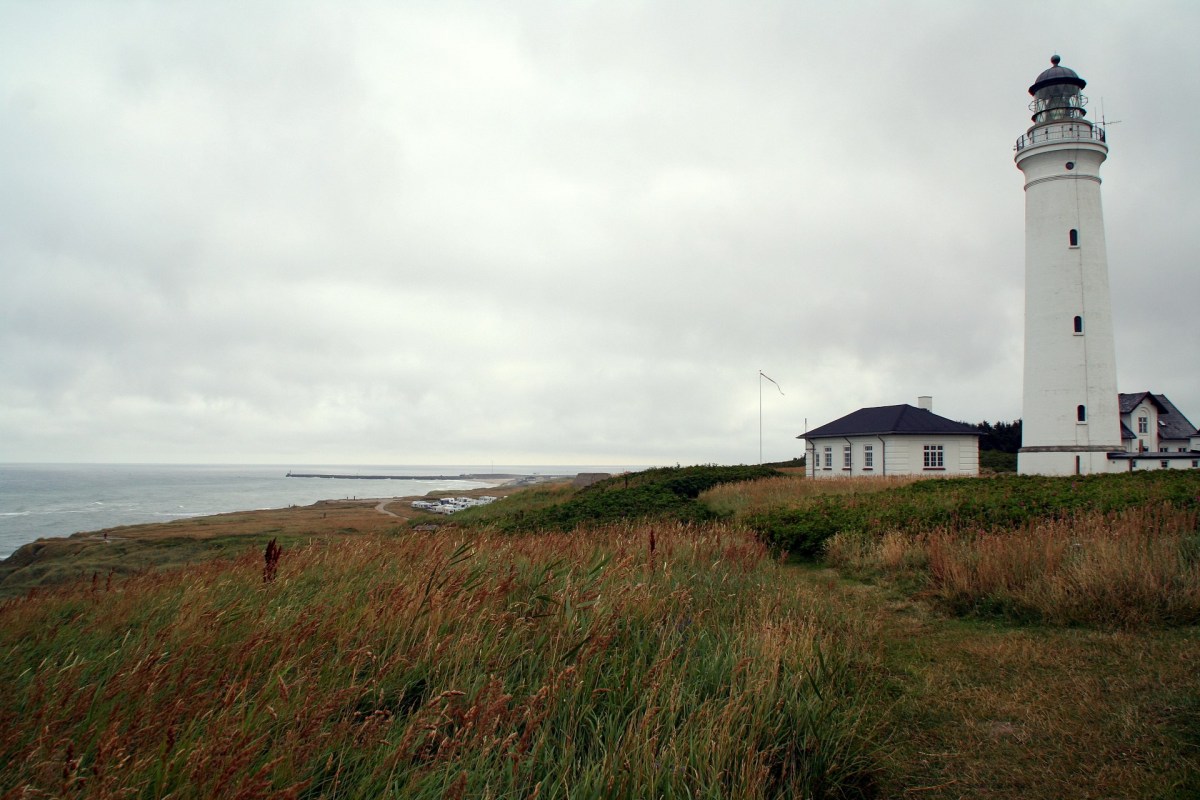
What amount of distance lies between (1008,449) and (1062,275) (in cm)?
2613

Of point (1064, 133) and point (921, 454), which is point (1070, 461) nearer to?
point (921, 454)

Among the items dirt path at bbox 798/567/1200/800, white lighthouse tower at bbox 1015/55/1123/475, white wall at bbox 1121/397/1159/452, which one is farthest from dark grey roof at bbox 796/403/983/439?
dirt path at bbox 798/567/1200/800

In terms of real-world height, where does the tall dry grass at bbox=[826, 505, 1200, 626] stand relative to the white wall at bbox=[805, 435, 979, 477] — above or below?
below

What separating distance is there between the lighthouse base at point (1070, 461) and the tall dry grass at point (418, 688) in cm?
2607

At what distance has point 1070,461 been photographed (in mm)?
26500

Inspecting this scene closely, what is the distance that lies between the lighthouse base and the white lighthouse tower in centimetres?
4

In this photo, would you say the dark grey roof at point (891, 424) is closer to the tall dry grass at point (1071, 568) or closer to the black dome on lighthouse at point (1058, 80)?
the black dome on lighthouse at point (1058, 80)

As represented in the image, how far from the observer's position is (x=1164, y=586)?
674 centimetres

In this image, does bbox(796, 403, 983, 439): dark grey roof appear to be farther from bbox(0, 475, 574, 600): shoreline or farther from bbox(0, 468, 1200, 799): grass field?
bbox(0, 468, 1200, 799): grass field

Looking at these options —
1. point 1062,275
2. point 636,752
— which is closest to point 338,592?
point 636,752

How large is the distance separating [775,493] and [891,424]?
1818 centimetres

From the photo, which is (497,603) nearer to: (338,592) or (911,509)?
(338,592)

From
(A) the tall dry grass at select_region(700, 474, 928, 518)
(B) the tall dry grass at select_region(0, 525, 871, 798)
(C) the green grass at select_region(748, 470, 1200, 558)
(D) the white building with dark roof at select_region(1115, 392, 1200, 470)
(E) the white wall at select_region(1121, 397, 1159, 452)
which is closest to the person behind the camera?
(B) the tall dry grass at select_region(0, 525, 871, 798)

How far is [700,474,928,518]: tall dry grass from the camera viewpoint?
56.3ft
